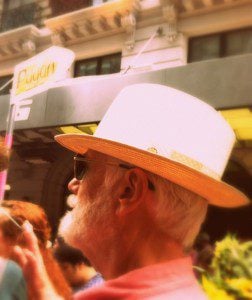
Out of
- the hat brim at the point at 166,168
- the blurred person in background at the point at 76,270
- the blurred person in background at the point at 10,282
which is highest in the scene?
the hat brim at the point at 166,168

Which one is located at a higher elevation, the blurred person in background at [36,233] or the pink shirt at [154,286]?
the pink shirt at [154,286]

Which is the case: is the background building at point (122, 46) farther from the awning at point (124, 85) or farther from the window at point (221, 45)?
the awning at point (124, 85)

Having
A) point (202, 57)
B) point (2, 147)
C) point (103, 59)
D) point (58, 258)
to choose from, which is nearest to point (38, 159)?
point (103, 59)

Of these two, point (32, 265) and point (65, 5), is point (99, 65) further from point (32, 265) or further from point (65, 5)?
point (32, 265)

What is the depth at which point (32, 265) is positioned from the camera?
193 cm

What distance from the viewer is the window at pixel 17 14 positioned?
13211 millimetres

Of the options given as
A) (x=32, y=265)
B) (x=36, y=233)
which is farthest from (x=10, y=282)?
(x=32, y=265)

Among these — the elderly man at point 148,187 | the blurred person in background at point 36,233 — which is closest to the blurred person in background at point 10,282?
the blurred person in background at point 36,233

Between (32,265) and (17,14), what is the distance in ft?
42.2

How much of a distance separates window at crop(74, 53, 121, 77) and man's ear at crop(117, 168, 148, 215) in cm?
918

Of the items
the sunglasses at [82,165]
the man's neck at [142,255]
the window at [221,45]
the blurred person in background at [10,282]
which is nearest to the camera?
the man's neck at [142,255]

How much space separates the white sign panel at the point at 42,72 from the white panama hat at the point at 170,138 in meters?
2.27

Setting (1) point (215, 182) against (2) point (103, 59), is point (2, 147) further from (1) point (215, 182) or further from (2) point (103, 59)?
(2) point (103, 59)

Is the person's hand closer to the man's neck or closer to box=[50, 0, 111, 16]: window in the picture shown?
the man's neck
